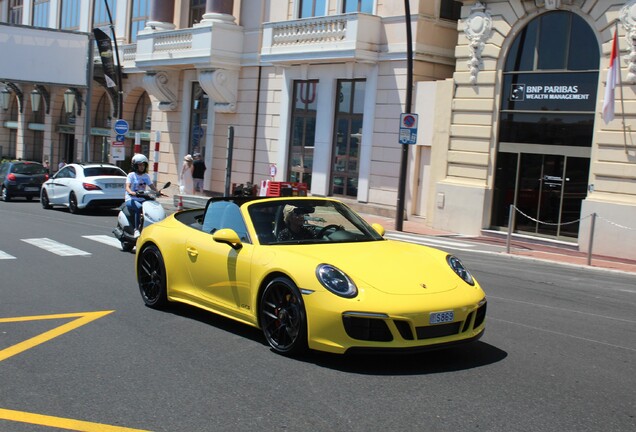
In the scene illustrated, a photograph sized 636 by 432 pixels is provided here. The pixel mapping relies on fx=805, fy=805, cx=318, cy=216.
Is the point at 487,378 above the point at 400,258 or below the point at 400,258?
below

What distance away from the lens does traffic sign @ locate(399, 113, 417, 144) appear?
808 inches

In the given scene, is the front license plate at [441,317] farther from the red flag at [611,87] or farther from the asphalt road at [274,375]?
the red flag at [611,87]

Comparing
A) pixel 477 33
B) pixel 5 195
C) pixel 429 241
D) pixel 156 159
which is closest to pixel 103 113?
pixel 156 159

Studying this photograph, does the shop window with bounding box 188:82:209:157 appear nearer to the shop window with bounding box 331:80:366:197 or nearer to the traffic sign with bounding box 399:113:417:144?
the shop window with bounding box 331:80:366:197

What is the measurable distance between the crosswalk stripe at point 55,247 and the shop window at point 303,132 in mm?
13208

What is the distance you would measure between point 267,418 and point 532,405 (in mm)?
1840

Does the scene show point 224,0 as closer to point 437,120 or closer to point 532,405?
point 437,120

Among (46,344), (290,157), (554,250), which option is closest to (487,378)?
(46,344)

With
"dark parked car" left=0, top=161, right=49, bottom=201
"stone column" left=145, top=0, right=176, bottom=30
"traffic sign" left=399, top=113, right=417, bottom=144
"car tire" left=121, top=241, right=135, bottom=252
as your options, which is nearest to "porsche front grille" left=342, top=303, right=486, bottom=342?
"car tire" left=121, top=241, right=135, bottom=252

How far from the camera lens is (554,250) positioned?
18484 mm

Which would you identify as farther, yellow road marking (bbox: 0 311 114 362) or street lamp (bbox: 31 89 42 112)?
street lamp (bbox: 31 89 42 112)

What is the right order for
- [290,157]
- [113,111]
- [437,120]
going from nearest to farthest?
[437,120] < [290,157] < [113,111]

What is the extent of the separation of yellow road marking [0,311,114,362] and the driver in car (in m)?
2.30

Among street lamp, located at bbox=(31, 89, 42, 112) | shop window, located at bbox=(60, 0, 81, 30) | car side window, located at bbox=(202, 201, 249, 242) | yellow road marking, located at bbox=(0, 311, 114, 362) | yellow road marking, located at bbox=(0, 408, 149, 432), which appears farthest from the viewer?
street lamp, located at bbox=(31, 89, 42, 112)
